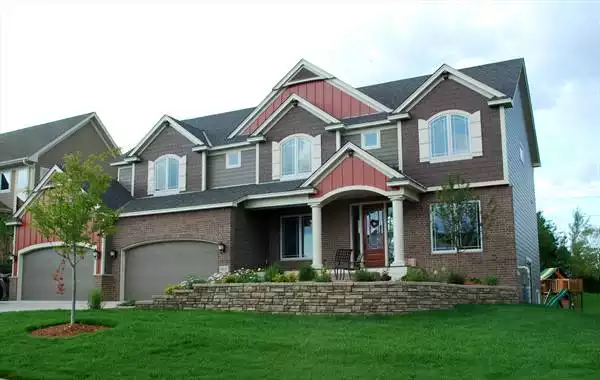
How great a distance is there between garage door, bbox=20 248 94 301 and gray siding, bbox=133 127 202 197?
356 centimetres

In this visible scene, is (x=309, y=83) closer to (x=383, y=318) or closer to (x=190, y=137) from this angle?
(x=190, y=137)

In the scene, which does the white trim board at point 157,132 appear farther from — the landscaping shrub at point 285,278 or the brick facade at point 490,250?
the brick facade at point 490,250

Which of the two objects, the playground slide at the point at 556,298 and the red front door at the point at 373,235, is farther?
the red front door at the point at 373,235

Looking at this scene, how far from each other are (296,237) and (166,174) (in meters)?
6.31

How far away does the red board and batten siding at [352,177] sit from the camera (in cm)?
1869

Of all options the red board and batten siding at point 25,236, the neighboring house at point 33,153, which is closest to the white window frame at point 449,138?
the neighboring house at point 33,153

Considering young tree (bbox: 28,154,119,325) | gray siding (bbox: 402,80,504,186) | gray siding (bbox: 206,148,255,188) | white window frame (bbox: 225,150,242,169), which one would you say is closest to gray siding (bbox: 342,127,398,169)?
gray siding (bbox: 402,80,504,186)

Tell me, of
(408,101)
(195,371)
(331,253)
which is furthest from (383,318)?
(408,101)

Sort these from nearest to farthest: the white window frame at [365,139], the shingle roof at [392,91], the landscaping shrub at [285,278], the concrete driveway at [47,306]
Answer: the landscaping shrub at [285,278] → the concrete driveway at [47,306] → the shingle roof at [392,91] → the white window frame at [365,139]

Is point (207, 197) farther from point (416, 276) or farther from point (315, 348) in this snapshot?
point (315, 348)

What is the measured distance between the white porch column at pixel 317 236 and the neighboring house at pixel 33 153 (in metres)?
12.4

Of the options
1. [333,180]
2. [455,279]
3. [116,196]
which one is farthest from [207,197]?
[455,279]

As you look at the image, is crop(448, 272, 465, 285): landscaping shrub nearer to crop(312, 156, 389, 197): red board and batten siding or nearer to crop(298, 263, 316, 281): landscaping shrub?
crop(312, 156, 389, 197): red board and batten siding

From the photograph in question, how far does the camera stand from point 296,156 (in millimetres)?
22359
